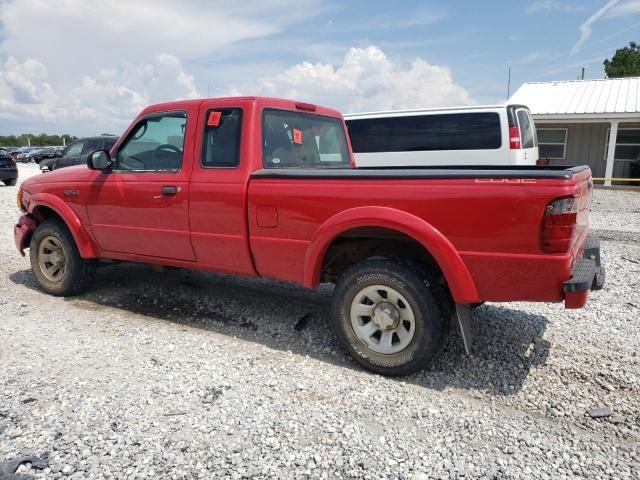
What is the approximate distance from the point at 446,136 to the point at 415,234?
7679 millimetres

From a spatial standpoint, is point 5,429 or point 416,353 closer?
point 5,429

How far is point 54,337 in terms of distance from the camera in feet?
13.8

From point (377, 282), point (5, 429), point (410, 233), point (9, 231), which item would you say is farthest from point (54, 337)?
point (9, 231)

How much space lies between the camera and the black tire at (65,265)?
203 inches

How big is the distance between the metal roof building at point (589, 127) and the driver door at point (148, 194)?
16.3 metres

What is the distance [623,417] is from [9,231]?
31.6 ft

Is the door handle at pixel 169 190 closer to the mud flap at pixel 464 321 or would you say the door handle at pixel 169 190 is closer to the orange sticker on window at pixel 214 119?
the orange sticker on window at pixel 214 119

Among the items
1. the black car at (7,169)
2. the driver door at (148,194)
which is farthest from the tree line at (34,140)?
the driver door at (148,194)

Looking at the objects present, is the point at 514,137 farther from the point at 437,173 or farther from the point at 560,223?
the point at 560,223

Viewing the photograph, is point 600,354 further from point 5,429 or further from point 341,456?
point 5,429

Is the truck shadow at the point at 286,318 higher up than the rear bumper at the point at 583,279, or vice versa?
the rear bumper at the point at 583,279

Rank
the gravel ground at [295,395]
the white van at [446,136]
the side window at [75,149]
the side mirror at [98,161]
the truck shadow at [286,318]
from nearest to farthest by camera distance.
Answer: the gravel ground at [295,395] → the truck shadow at [286,318] → the side mirror at [98,161] → the white van at [446,136] → the side window at [75,149]

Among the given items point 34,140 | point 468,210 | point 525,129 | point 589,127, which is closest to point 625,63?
point 589,127

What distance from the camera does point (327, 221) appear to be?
11.6 feet
